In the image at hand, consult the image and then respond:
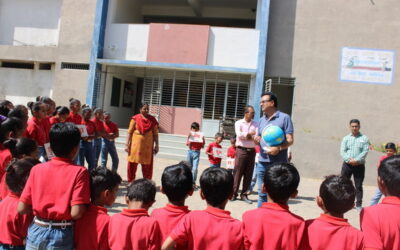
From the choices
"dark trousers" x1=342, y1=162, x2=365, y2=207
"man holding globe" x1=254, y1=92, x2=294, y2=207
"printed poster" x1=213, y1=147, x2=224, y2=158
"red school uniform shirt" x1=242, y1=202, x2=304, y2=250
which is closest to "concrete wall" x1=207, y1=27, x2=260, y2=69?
"printed poster" x1=213, y1=147, x2=224, y2=158

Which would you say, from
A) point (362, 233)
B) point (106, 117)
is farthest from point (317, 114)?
point (362, 233)

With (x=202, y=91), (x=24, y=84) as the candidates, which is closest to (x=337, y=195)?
(x=202, y=91)

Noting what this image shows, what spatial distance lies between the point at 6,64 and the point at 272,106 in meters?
12.9

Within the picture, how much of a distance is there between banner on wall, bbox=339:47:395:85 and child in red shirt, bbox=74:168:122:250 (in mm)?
9514

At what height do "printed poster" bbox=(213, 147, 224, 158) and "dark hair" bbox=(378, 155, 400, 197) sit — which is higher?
"dark hair" bbox=(378, 155, 400, 197)

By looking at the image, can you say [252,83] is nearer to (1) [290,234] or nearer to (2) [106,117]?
→ (2) [106,117]

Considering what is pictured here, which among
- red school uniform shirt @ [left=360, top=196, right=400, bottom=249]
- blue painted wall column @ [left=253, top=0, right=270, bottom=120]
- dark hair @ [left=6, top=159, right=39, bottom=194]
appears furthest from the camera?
blue painted wall column @ [left=253, top=0, right=270, bottom=120]

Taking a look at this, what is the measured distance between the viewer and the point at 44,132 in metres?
4.54

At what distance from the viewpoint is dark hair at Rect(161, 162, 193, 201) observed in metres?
2.00

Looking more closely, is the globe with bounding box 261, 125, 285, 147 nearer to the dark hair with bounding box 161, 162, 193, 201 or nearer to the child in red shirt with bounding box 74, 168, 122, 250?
the dark hair with bounding box 161, 162, 193, 201

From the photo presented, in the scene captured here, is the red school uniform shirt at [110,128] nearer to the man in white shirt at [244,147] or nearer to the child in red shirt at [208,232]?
the man in white shirt at [244,147]

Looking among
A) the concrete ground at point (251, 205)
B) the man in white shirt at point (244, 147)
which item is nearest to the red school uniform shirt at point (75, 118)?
the concrete ground at point (251, 205)

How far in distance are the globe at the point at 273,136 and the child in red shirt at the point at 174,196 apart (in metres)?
1.74

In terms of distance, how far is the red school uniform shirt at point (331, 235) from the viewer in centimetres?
169
